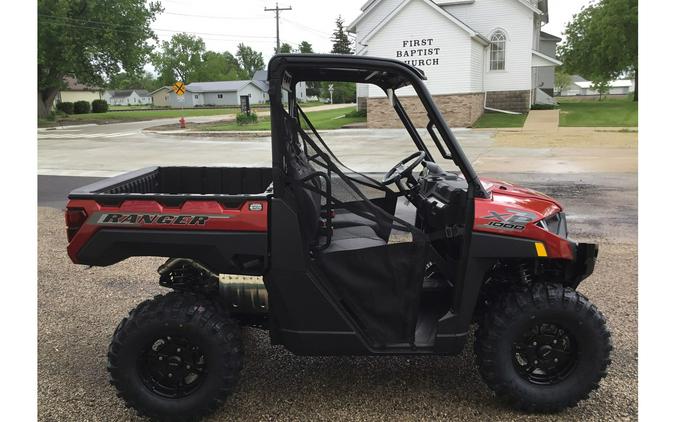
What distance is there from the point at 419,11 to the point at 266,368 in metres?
24.9

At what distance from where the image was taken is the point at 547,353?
3121 mm

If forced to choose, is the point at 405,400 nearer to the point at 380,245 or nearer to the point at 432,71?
the point at 380,245

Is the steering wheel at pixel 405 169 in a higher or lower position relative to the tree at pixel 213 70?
lower

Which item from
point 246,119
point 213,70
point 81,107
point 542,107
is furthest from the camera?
point 213,70

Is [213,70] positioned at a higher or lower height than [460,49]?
higher

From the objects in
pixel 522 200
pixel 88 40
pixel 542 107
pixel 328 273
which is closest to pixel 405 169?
pixel 522 200

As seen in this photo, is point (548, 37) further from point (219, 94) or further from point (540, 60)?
point (219, 94)

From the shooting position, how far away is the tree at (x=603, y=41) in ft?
128

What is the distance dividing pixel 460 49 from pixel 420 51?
73.9 inches

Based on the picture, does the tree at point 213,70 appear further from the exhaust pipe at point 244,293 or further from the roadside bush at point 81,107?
the exhaust pipe at point 244,293

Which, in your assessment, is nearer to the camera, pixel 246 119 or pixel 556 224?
pixel 556 224

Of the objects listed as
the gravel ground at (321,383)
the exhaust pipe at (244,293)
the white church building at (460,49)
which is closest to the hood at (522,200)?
the gravel ground at (321,383)

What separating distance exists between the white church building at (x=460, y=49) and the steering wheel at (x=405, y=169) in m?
18.7

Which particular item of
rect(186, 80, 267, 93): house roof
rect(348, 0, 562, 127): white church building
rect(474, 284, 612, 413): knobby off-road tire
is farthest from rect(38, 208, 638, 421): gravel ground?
rect(186, 80, 267, 93): house roof
